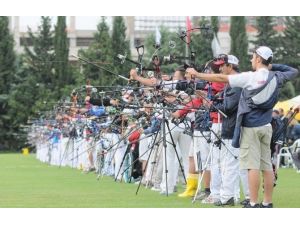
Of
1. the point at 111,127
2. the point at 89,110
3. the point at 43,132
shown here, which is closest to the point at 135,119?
the point at 111,127

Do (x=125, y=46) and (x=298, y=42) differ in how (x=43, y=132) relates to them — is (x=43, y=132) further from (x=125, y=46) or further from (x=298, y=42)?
(x=298, y=42)

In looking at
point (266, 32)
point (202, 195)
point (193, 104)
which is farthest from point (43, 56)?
point (202, 195)

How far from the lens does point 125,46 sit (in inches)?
2267

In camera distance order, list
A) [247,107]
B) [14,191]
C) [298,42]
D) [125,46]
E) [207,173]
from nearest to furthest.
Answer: [247,107]
[207,173]
[14,191]
[125,46]
[298,42]

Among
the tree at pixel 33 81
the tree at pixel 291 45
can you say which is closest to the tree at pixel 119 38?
the tree at pixel 33 81

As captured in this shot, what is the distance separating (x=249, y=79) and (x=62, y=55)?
51735mm

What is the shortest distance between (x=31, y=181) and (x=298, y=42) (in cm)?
4660

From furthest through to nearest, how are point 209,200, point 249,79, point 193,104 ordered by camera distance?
point 193,104 < point 209,200 < point 249,79

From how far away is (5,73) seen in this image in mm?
61031

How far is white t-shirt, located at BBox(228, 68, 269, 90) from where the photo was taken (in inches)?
392

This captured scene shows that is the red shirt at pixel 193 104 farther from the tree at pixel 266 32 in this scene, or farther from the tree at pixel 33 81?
the tree at pixel 266 32

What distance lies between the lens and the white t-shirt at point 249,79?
9.95 m

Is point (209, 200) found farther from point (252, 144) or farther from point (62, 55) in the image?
point (62, 55)

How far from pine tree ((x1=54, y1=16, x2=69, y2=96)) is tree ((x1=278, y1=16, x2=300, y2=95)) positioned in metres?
15.1
